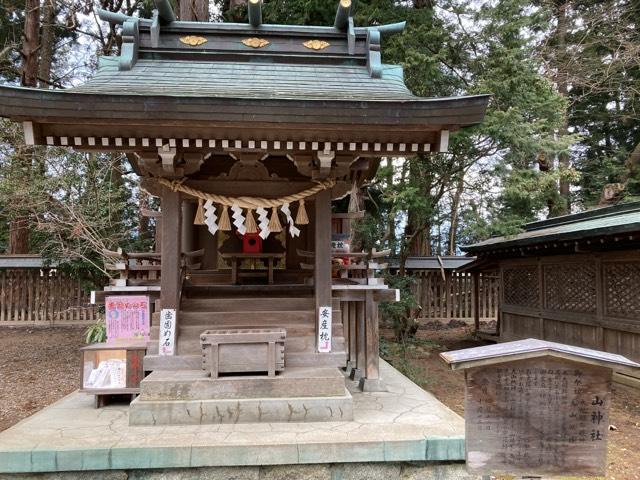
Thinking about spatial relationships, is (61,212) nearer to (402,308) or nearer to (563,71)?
(402,308)

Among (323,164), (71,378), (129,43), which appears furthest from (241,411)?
(71,378)

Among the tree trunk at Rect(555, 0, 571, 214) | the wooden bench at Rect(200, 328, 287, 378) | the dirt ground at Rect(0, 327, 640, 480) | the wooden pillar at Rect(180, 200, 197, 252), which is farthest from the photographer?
the tree trunk at Rect(555, 0, 571, 214)

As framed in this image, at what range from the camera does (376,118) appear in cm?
489

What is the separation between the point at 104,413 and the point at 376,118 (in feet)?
15.4

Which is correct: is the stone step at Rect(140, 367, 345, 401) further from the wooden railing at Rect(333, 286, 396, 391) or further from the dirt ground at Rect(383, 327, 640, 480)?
the dirt ground at Rect(383, 327, 640, 480)

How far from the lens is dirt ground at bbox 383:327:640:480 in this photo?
5531mm

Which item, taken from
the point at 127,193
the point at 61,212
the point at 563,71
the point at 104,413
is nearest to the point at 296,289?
the point at 104,413

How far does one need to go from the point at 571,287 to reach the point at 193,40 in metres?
9.16

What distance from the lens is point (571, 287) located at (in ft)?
33.5

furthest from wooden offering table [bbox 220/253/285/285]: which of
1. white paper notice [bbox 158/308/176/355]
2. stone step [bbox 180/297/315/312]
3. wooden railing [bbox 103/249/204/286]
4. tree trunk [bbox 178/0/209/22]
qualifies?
tree trunk [bbox 178/0/209/22]

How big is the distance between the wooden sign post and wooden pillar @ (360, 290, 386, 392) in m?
3.66

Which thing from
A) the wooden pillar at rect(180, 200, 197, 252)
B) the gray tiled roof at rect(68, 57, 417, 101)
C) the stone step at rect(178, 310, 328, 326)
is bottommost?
the stone step at rect(178, 310, 328, 326)

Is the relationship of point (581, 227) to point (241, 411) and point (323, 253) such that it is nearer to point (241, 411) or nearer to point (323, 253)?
point (323, 253)

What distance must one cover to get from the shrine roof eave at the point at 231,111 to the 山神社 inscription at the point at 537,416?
2.95 m
